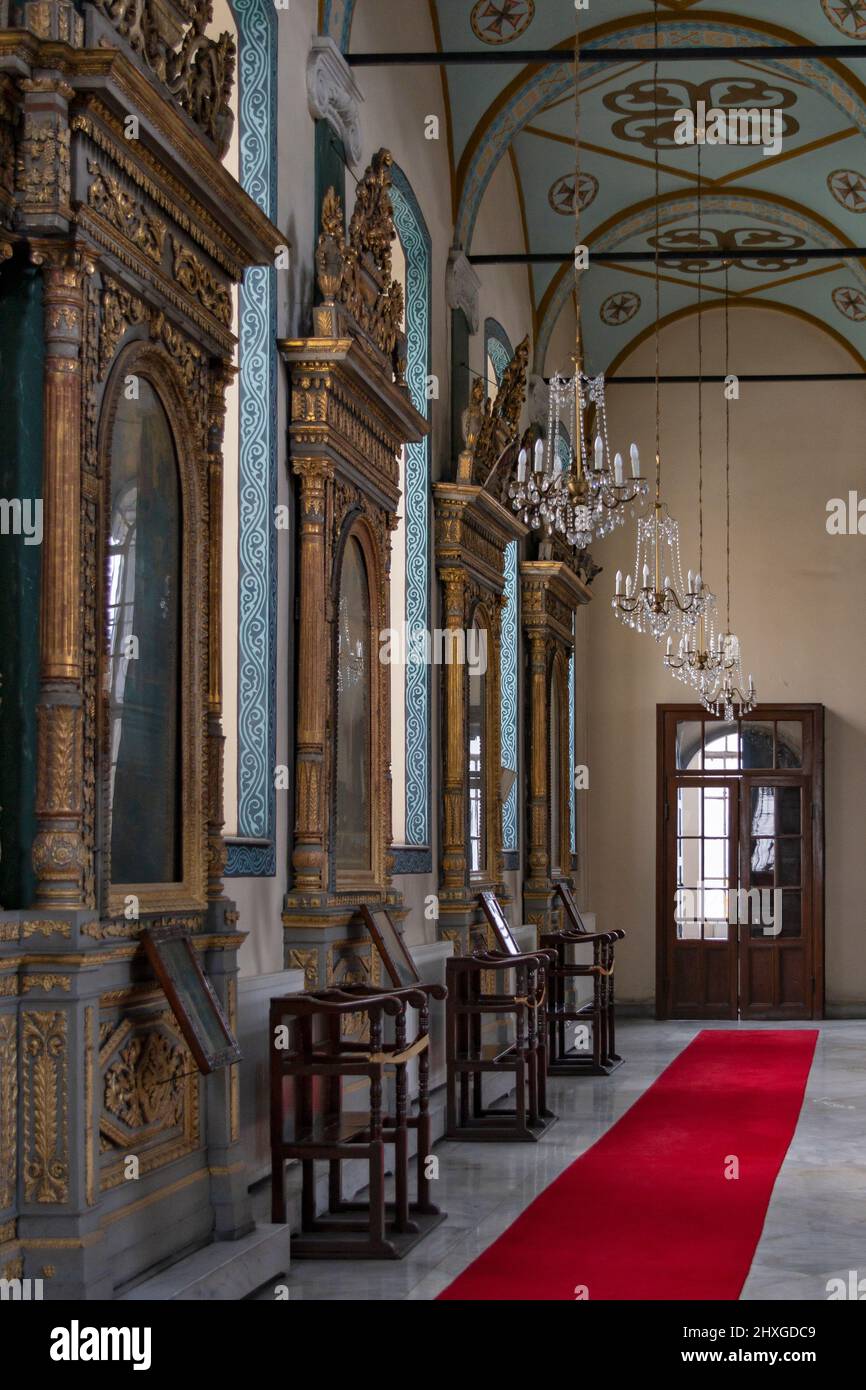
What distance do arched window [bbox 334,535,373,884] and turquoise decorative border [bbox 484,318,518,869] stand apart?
5434 mm

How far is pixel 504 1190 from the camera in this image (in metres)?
8.30

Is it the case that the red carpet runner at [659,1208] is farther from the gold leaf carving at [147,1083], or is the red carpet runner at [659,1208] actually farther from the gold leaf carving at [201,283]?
the gold leaf carving at [201,283]

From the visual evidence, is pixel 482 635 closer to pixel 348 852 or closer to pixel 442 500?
pixel 442 500

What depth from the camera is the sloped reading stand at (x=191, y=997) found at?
18.2 feet

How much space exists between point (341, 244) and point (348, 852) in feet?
9.21

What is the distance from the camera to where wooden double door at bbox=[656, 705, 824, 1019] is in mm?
18328

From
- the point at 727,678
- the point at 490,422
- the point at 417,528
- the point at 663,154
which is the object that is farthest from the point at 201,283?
the point at 727,678

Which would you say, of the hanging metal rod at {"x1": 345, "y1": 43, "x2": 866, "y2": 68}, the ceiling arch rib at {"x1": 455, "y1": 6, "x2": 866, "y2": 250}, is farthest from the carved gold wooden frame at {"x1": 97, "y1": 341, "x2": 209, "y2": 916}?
the ceiling arch rib at {"x1": 455, "y1": 6, "x2": 866, "y2": 250}

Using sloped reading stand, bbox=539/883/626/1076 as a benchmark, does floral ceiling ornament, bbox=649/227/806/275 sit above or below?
above

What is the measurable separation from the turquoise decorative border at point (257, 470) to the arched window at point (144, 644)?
5.22 feet

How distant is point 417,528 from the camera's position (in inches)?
450

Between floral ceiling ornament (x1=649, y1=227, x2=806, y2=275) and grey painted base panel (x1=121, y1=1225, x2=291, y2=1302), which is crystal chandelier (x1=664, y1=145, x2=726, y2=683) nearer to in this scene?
floral ceiling ornament (x1=649, y1=227, x2=806, y2=275)

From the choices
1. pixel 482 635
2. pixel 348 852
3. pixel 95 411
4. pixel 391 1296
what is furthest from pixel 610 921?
pixel 95 411

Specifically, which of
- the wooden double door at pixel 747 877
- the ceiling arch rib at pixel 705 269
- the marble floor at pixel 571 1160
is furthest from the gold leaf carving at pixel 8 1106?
the wooden double door at pixel 747 877
